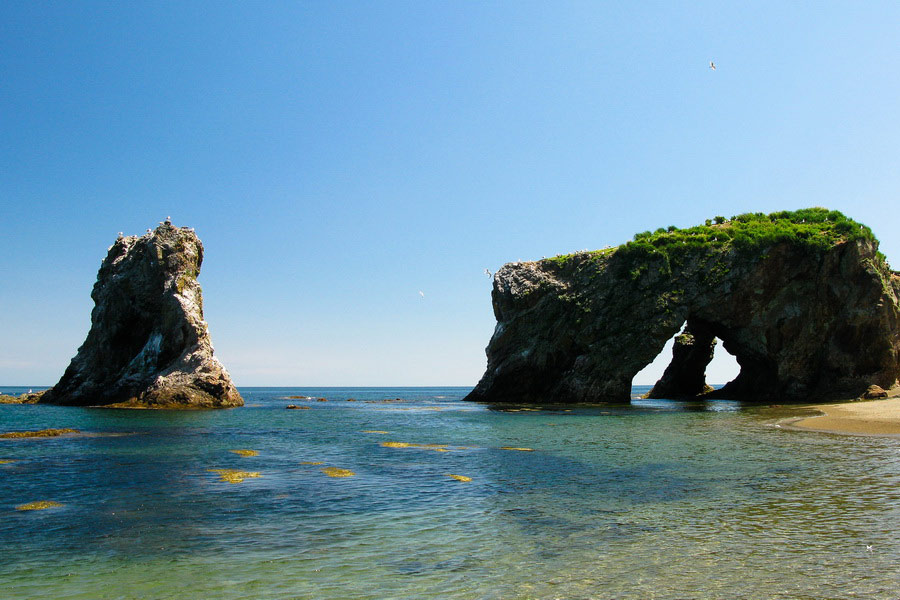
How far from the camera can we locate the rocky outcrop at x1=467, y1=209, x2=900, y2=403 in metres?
57.9

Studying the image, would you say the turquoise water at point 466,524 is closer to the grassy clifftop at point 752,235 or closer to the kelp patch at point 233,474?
the kelp patch at point 233,474

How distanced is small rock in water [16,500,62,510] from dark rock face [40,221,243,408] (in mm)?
49769

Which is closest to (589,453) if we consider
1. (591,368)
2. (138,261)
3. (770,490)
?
(770,490)

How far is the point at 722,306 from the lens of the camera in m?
62.1

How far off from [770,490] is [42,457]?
2826cm

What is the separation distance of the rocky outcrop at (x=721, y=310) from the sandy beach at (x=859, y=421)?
56.4 ft

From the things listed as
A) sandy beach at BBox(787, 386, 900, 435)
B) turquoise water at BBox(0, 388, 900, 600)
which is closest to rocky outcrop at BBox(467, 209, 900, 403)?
sandy beach at BBox(787, 386, 900, 435)

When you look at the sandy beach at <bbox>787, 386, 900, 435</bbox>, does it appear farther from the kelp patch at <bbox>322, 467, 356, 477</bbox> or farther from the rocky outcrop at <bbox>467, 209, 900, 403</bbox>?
the kelp patch at <bbox>322, 467, 356, 477</bbox>

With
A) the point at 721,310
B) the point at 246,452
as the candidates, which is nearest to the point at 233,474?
the point at 246,452

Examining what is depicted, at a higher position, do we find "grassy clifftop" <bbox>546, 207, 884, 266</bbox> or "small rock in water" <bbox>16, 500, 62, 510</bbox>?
"grassy clifftop" <bbox>546, 207, 884, 266</bbox>

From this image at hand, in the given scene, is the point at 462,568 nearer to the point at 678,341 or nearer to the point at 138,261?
the point at 138,261

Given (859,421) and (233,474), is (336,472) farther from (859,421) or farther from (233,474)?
(859,421)

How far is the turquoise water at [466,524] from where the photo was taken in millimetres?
8773

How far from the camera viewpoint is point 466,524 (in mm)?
12555
